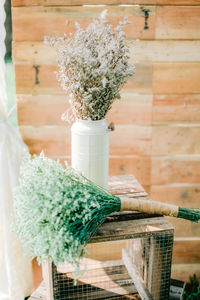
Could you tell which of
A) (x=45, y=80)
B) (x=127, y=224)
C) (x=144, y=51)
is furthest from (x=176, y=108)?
(x=127, y=224)

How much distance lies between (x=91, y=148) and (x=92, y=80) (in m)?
0.29

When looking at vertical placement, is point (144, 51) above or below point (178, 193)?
above

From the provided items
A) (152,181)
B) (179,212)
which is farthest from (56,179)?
(152,181)

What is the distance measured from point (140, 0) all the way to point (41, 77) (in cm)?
71

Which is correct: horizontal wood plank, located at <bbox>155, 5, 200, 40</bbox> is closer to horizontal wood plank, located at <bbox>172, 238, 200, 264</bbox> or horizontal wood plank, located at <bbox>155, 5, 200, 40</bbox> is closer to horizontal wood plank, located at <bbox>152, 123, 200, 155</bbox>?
horizontal wood plank, located at <bbox>152, 123, 200, 155</bbox>

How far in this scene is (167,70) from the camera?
1932 millimetres

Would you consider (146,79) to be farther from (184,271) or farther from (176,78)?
(184,271)

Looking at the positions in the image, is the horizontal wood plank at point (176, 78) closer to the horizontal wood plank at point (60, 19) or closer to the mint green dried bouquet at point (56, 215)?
the horizontal wood plank at point (60, 19)

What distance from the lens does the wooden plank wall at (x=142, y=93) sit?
183 centimetres

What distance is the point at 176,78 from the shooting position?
195 cm

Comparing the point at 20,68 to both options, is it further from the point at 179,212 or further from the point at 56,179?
the point at 179,212

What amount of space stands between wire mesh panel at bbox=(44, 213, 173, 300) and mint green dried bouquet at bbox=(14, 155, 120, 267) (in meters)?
0.11

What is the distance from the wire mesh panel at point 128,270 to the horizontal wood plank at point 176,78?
2.93 feet

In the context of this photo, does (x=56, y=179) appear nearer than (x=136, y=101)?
Yes
